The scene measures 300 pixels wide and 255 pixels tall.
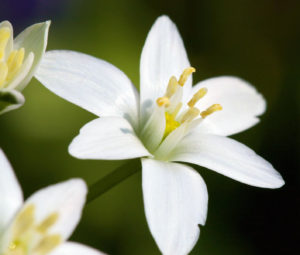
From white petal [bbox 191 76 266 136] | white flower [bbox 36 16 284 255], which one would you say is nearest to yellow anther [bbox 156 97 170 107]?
white flower [bbox 36 16 284 255]

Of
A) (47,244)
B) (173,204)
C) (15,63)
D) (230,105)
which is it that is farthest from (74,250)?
(230,105)

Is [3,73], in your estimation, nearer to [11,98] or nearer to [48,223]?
[11,98]

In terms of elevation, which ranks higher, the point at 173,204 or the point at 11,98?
the point at 11,98

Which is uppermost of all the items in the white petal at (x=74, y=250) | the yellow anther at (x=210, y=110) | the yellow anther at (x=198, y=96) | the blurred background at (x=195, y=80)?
the yellow anther at (x=198, y=96)

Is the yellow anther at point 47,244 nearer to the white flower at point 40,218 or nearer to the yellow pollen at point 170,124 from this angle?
the white flower at point 40,218

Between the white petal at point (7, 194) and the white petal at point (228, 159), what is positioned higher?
the white petal at point (7, 194)

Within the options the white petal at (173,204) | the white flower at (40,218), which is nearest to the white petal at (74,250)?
the white flower at (40,218)

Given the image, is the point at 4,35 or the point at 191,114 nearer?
the point at 4,35

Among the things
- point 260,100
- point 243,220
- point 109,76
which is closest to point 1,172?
point 109,76
